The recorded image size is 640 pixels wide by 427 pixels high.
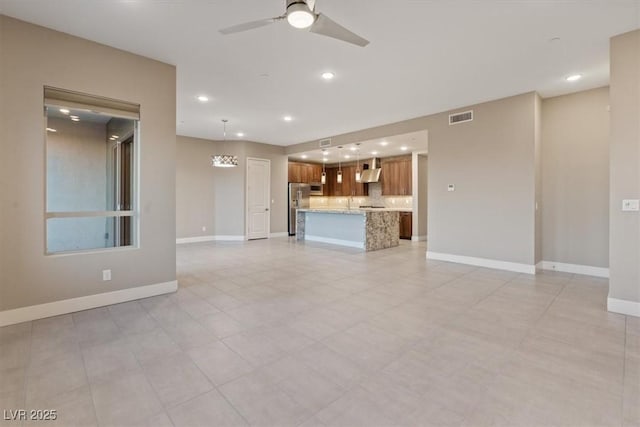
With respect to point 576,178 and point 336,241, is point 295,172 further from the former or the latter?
point 576,178

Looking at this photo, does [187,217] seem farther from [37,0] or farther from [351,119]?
[37,0]

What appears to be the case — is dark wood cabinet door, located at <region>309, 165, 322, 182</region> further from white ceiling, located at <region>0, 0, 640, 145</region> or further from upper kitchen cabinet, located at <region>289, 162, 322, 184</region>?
white ceiling, located at <region>0, 0, 640, 145</region>

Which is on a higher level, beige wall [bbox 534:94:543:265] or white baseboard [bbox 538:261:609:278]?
beige wall [bbox 534:94:543:265]

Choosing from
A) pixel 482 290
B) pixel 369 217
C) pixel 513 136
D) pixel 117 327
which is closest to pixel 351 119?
pixel 369 217

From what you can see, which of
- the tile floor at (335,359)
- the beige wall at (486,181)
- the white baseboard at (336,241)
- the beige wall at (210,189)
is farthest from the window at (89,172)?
the beige wall at (486,181)

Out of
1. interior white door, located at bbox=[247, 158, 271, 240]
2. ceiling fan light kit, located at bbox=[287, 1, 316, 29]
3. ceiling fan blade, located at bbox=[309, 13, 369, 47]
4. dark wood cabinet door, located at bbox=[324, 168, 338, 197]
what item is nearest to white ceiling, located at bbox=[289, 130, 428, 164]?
dark wood cabinet door, located at bbox=[324, 168, 338, 197]

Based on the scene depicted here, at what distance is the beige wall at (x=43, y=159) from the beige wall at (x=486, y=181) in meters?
4.78

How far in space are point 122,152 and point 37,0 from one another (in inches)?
64.9

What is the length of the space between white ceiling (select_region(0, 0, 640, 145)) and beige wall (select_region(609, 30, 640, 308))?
0.98ft

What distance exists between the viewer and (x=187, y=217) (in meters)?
8.05

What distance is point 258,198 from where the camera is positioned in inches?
347

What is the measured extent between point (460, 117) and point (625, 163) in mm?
2784

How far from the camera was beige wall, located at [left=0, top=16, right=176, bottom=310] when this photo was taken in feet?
9.20

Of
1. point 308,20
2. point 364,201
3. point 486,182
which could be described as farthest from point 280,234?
point 308,20
